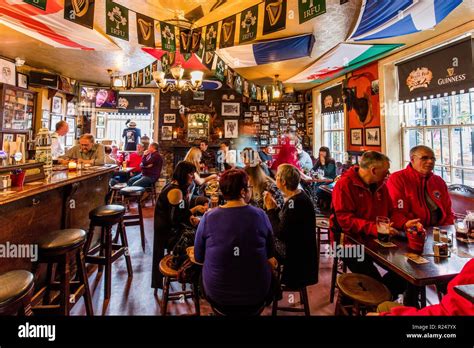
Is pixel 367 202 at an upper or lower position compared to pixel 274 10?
lower

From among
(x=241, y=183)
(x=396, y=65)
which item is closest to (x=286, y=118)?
(x=396, y=65)

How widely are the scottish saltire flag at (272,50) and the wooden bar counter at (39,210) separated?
3.02 metres

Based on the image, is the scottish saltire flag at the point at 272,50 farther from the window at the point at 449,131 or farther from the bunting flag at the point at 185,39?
the window at the point at 449,131

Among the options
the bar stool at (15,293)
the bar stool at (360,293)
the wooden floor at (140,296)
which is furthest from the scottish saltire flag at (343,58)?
the bar stool at (15,293)

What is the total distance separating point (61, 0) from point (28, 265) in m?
2.82

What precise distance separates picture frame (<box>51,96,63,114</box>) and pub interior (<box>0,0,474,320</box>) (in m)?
0.05

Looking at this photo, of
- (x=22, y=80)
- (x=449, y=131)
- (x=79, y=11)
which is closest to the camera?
(x=79, y=11)

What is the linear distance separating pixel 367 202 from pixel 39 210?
2.91m

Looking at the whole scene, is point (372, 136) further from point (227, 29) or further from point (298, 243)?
point (298, 243)

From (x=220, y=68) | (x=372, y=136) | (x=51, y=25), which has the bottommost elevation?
(x=372, y=136)

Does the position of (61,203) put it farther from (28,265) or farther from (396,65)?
(396,65)

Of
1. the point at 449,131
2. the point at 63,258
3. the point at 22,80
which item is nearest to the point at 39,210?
the point at 63,258

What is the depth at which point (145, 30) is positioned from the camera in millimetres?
2979

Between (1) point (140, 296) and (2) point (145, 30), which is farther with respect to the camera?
(2) point (145, 30)
